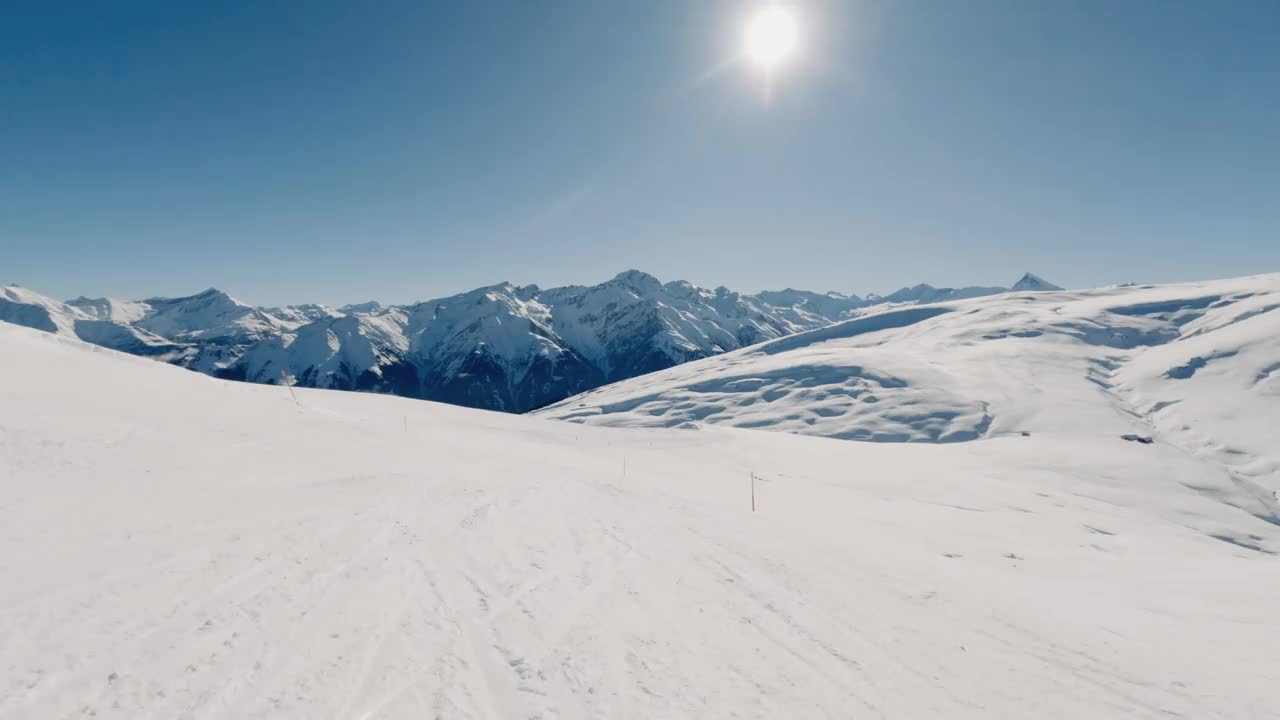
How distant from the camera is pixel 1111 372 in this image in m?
106

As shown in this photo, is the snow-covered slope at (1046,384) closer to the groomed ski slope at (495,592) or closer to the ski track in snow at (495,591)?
the groomed ski slope at (495,592)

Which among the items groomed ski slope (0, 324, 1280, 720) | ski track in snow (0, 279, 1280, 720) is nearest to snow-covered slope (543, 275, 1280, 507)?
groomed ski slope (0, 324, 1280, 720)

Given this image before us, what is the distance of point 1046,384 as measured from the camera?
3703 inches

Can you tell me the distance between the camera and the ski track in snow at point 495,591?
7.62m

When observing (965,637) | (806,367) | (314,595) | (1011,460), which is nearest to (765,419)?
(806,367)

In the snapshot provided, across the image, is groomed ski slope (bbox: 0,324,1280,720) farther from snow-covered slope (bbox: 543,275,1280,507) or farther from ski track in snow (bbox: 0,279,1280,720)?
snow-covered slope (bbox: 543,275,1280,507)

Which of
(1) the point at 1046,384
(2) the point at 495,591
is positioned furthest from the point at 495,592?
(1) the point at 1046,384

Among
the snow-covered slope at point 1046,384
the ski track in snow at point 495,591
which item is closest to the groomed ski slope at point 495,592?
the ski track in snow at point 495,591

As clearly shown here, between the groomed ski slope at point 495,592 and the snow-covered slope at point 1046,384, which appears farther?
the snow-covered slope at point 1046,384

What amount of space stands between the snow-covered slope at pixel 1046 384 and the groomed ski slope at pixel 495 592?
5321cm

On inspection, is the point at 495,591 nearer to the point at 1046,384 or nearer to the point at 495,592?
the point at 495,592

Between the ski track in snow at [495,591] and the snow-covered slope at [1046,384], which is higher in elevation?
the snow-covered slope at [1046,384]

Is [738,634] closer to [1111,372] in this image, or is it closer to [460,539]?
[460,539]

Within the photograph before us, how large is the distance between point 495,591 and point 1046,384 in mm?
115156
